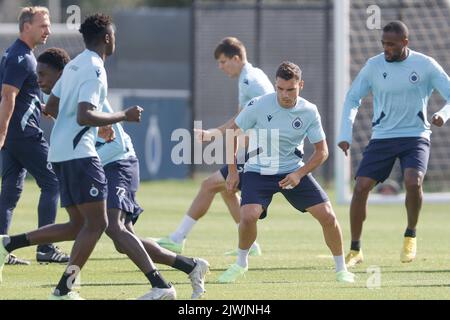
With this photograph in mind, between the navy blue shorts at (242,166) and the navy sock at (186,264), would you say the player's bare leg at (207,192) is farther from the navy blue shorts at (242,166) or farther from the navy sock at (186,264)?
the navy sock at (186,264)

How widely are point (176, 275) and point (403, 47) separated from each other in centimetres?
315

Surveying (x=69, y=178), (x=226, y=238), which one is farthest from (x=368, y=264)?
(x=69, y=178)

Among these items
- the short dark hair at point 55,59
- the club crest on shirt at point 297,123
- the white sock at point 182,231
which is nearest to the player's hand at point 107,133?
the short dark hair at point 55,59

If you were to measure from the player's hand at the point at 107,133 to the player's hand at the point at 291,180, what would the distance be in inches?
64.3

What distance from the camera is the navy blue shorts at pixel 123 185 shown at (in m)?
9.34

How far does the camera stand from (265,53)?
29.9 meters

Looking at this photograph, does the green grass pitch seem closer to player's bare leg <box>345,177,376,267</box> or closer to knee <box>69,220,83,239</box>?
player's bare leg <box>345,177,376,267</box>

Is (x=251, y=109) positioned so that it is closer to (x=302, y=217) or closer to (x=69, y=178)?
(x=69, y=178)

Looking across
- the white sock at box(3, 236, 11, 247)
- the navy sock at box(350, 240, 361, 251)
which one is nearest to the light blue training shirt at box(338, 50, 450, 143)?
the navy sock at box(350, 240, 361, 251)

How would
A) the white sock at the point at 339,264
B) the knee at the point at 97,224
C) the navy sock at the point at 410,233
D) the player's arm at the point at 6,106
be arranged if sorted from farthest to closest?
the navy sock at the point at 410,233
the player's arm at the point at 6,106
the white sock at the point at 339,264
the knee at the point at 97,224

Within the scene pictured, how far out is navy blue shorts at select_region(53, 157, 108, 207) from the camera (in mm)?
8867

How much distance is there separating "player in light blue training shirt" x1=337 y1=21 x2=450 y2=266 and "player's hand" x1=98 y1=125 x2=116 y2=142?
3.29 metres

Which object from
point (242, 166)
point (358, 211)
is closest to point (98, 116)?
point (242, 166)

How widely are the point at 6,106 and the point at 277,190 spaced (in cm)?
254
